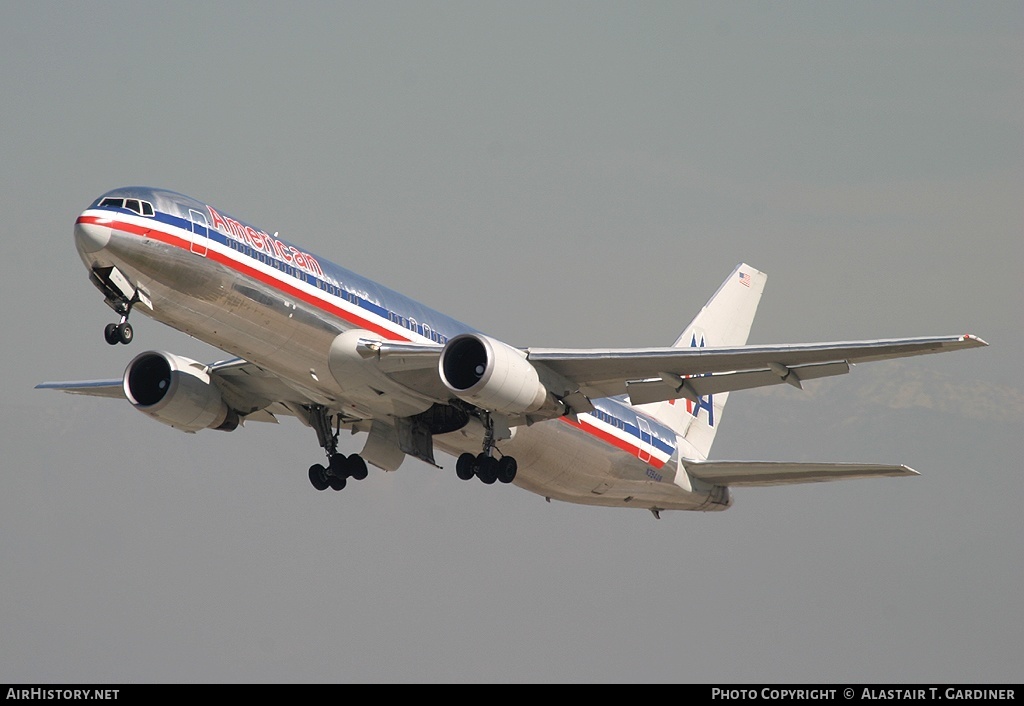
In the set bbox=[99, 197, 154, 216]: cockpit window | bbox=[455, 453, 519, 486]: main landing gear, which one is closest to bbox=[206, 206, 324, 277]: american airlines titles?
bbox=[99, 197, 154, 216]: cockpit window

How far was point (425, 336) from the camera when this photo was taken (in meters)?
37.2

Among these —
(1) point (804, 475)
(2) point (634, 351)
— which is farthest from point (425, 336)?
(1) point (804, 475)

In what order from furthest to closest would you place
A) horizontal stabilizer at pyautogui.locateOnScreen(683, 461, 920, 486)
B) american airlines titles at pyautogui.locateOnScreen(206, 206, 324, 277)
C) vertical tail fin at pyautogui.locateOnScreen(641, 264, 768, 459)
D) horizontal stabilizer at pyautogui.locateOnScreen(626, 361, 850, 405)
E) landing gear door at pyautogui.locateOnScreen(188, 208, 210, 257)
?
1. vertical tail fin at pyautogui.locateOnScreen(641, 264, 768, 459)
2. horizontal stabilizer at pyautogui.locateOnScreen(683, 461, 920, 486)
3. horizontal stabilizer at pyautogui.locateOnScreen(626, 361, 850, 405)
4. american airlines titles at pyautogui.locateOnScreen(206, 206, 324, 277)
5. landing gear door at pyautogui.locateOnScreen(188, 208, 210, 257)

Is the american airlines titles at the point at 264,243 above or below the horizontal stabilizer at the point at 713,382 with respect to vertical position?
above

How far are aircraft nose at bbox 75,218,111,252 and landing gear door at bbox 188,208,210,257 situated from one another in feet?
6.15

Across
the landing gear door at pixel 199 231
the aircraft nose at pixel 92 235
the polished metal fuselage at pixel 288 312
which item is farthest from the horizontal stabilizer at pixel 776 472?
the aircraft nose at pixel 92 235

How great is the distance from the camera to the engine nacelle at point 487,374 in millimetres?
34531

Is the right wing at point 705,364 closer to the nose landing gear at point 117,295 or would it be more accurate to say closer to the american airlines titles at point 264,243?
the american airlines titles at point 264,243

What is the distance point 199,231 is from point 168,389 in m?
8.15

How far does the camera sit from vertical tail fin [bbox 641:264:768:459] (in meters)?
46.8

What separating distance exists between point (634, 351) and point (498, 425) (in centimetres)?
415

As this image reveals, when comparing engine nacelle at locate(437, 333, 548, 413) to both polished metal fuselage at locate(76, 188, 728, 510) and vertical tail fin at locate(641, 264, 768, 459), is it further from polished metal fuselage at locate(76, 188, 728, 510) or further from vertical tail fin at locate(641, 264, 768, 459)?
vertical tail fin at locate(641, 264, 768, 459)

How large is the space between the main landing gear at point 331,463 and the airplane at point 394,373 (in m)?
0.05

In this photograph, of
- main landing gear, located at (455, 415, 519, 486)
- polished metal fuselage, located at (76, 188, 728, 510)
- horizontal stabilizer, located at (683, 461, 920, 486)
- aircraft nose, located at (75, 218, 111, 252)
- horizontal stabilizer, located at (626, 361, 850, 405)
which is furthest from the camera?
horizontal stabilizer, located at (683, 461, 920, 486)
